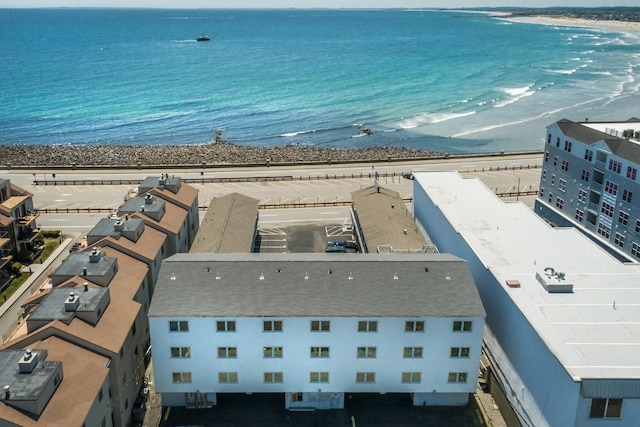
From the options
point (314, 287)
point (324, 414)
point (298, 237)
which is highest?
point (314, 287)

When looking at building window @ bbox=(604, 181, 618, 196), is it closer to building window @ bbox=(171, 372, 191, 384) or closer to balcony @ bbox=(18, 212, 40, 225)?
building window @ bbox=(171, 372, 191, 384)

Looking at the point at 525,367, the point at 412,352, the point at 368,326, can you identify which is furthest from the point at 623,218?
the point at 368,326

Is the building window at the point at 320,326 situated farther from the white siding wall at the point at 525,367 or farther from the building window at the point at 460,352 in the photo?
the white siding wall at the point at 525,367

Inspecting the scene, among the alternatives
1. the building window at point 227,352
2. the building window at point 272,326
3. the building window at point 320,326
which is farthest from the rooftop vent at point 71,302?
the building window at point 320,326

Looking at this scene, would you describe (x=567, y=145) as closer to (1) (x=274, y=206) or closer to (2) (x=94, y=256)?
(1) (x=274, y=206)

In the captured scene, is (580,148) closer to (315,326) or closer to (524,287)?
(524,287)

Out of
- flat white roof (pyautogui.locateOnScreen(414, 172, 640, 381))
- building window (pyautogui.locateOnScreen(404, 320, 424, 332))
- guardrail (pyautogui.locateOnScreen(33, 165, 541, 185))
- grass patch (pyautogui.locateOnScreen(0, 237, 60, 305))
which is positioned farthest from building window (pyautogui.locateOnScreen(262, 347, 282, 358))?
guardrail (pyautogui.locateOnScreen(33, 165, 541, 185))
